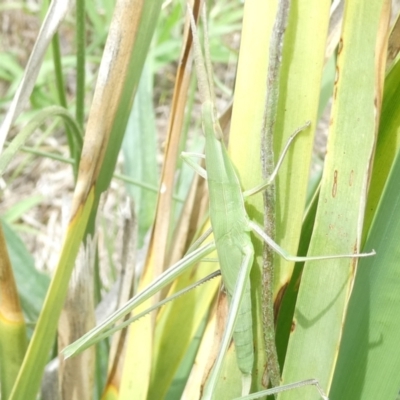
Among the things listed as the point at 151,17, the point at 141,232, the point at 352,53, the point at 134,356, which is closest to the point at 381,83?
the point at 352,53

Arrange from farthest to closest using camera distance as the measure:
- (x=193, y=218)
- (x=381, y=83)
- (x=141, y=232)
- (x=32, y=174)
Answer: (x=32, y=174), (x=141, y=232), (x=193, y=218), (x=381, y=83)

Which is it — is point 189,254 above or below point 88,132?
below

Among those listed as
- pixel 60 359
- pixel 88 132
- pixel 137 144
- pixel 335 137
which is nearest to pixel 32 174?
pixel 137 144

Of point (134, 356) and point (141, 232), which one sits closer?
point (134, 356)

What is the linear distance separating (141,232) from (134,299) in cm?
43

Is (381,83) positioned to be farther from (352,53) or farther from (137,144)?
(137,144)

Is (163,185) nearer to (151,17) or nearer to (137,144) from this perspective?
(151,17)

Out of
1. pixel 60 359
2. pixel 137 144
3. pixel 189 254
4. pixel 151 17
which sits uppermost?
pixel 151 17

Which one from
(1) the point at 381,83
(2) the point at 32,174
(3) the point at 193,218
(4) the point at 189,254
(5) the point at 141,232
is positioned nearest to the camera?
(1) the point at 381,83

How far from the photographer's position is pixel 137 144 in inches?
37.3

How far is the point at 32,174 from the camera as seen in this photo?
161 cm

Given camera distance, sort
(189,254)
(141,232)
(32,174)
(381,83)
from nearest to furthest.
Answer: (381,83), (189,254), (141,232), (32,174)

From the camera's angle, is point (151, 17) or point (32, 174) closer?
point (151, 17)

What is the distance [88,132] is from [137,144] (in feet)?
1.70
